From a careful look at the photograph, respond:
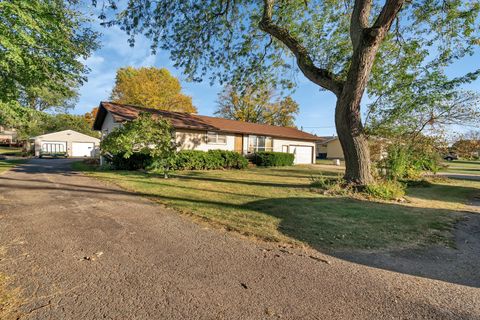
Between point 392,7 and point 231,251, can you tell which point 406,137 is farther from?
point 231,251

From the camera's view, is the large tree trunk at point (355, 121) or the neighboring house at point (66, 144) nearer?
the large tree trunk at point (355, 121)

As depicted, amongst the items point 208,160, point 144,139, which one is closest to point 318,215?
point 144,139

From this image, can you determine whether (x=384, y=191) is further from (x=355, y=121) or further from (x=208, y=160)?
(x=208, y=160)

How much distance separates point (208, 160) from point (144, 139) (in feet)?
19.1

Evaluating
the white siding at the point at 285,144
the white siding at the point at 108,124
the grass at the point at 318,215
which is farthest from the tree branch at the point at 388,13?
the white siding at the point at 285,144

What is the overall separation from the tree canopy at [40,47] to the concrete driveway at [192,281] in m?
5.19

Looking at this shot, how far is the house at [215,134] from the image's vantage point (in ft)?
57.5

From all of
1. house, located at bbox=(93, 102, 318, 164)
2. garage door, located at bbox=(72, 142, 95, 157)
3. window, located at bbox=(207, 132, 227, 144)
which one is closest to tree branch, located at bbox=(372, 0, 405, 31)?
house, located at bbox=(93, 102, 318, 164)

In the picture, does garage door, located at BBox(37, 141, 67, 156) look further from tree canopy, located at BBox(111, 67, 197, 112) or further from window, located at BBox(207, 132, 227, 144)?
window, located at BBox(207, 132, 227, 144)

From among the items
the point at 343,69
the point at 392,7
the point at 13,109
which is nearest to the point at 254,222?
the point at 392,7

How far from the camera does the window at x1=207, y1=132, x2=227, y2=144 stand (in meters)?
19.7

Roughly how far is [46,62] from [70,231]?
6.89 m

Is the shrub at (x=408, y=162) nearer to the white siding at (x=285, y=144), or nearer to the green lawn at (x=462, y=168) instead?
the green lawn at (x=462, y=168)

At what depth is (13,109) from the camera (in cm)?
801
